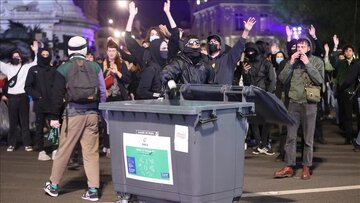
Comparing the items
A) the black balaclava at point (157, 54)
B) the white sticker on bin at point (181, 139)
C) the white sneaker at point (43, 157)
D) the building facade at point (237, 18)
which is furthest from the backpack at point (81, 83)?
the building facade at point (237, 18)

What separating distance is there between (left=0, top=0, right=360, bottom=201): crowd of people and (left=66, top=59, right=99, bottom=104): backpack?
13 millimetres

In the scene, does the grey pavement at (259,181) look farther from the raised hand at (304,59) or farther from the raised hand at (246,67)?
the raised hand at (304,59)

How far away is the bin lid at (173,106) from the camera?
4.68 meters

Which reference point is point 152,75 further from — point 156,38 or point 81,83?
point 81,83

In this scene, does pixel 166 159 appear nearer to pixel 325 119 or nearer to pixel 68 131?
pixel 68 131

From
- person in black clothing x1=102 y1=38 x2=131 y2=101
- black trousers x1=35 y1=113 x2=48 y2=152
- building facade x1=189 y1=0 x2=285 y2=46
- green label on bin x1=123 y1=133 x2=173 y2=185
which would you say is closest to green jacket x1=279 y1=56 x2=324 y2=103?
person in black clothing x1=102 y1=38 x2=131 y2=101

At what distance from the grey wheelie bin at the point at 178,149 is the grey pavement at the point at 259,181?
7.39 feet

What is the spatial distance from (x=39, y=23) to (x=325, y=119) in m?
12.5

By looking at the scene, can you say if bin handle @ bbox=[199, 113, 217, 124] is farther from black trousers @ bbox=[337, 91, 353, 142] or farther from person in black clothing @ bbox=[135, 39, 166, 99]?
black trousers @ bbox=[337, 91, 353, 142]

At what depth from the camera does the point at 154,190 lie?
198 inches

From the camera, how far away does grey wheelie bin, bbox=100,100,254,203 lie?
15.6 feet

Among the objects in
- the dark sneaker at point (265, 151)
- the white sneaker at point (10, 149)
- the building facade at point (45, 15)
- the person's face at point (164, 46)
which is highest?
the building facade at point (45, 15)

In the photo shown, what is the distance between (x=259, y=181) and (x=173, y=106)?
394 centimetres

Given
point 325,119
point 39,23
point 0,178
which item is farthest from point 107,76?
point 39,23
